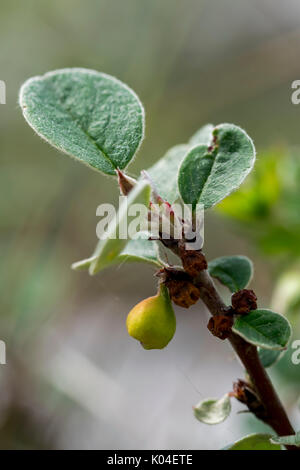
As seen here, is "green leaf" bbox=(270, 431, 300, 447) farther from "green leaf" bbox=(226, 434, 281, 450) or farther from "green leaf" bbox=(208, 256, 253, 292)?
"green leaf" bbox=(208, 256, 253, 292)

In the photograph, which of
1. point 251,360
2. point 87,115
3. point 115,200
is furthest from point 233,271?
point 115,200

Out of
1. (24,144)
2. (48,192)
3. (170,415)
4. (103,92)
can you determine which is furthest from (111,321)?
(103,92)

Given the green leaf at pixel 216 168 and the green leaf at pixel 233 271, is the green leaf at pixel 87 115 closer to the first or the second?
the green leaf at pixel 216 168

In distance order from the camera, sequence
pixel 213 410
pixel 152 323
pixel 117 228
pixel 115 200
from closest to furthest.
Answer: pixel 117 228
pixel 152 323
pixel 213 410
pixel 115 200

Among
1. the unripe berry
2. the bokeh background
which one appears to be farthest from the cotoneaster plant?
the bokeh background

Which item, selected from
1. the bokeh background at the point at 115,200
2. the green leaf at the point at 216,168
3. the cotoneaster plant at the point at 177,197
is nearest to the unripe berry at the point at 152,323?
the cotoneaster plant at the point at 177,197

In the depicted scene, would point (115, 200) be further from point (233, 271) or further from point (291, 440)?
point (291, 440)
